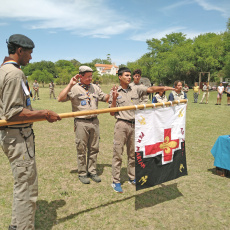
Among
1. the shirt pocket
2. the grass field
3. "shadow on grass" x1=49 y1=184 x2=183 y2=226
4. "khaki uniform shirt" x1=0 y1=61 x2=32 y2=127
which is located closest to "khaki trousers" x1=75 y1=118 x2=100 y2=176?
the grass field

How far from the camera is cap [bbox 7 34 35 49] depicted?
2.54m

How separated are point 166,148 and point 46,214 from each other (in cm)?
243

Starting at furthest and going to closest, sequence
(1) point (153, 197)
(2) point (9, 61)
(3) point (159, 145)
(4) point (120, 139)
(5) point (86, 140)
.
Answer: (5) point (86, 140), (4) point (120, 139), (1) point (153, 197), (3) point (159, 145), (2) point (9, 61)

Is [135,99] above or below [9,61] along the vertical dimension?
below

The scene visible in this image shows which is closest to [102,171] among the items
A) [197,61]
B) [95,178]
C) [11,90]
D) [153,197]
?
[95,178]

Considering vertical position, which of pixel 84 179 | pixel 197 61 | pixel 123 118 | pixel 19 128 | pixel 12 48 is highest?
pixel 197 61

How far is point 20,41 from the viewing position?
255 centimetres

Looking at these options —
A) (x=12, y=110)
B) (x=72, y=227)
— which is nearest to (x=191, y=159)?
(x=72, y=227)

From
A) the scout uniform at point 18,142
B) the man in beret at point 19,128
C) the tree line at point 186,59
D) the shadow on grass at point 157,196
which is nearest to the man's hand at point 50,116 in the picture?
→ the man in beret at point 19,128

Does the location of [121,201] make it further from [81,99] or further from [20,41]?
[20,41]

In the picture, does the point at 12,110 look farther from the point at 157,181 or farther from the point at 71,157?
the point at 71,157

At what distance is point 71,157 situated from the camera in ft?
21.1

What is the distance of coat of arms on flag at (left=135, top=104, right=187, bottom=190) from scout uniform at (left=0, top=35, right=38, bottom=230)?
1.74m

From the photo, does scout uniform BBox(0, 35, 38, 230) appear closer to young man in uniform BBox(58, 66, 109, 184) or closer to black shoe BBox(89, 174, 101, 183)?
young man in uniform BBox(58, 66, 109, 184)
